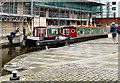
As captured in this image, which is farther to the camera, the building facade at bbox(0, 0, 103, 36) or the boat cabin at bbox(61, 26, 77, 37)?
the building facade at bbox(0, 0, 103, 36)

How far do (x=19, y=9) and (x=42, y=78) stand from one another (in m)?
28.3

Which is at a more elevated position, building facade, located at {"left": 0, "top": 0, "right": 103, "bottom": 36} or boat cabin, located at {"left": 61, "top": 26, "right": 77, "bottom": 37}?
building facade, located at {"left": 0, "top": 0, "right": 103, "bottom": 36}

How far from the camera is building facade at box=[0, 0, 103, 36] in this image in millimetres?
32003

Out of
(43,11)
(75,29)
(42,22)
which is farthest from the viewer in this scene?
(43,11)

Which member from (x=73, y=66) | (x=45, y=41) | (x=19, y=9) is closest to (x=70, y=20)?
(x=19, y=9)

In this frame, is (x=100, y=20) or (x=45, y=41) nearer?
(x=45, y=41)

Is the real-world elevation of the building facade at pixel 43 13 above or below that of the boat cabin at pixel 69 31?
above

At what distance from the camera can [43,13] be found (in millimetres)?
42250

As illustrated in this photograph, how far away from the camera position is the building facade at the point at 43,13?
32003 mm

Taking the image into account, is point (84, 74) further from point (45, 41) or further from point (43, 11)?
point (43, 11)

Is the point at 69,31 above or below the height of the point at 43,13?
below

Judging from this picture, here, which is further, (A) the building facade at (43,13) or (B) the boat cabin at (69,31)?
(A) the building facade at (43,13)

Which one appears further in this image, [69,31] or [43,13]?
[43,13]

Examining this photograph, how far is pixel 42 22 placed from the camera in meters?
38.8
